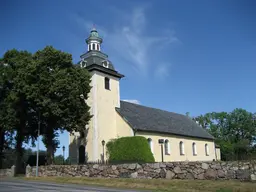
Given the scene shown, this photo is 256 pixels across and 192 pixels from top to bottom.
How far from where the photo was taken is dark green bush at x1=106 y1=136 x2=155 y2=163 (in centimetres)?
2733

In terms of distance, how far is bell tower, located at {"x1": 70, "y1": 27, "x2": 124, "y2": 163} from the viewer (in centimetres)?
3061

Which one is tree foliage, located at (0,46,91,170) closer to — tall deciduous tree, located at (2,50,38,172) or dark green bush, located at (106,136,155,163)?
tall deciduous tree, located at (2,50,38,172)

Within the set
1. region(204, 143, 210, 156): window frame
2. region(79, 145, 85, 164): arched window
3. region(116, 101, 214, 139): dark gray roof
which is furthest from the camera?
region(204, 143, 210, 156): window frame

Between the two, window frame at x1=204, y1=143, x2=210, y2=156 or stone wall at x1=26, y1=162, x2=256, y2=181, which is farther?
window frame at x1=204, y1=143, x2=210, y2=156

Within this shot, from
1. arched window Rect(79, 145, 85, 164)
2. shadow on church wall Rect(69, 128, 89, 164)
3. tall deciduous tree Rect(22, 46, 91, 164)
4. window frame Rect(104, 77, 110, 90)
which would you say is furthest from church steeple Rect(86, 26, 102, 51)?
arched window Rect(79, 145, 85, 164)

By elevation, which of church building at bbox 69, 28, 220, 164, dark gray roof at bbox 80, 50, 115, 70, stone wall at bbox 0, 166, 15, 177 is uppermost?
dark gray roof at bbox 80, 50, 115, 70

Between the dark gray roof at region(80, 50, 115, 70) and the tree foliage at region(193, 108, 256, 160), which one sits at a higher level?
the dark gray roof at region(80, 50, 115, 70)

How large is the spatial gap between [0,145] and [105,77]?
15.9 metres

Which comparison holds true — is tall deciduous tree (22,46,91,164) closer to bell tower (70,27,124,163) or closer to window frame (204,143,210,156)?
bell tower (70,27,124,163)

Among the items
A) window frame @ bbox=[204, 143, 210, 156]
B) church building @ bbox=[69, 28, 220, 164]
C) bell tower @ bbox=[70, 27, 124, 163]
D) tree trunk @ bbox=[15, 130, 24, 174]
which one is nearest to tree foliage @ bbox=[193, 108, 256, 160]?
window frame @ bbox=[204, 143, 210, 156]

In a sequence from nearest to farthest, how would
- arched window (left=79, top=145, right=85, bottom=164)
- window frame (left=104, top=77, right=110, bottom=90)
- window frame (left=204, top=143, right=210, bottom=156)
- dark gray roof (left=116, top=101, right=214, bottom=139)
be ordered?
arched window (left=79, top=145, right=85, bottom=164) → dark gray roof (left=116, top=101, right=214, bottom=139) → window frame (left=104, top=77, right=110, bottom=90) → window frame (left=204, top=143, right=210, bottom=156)

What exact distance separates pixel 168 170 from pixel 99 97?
51.9 feet

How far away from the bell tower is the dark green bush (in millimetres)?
2307

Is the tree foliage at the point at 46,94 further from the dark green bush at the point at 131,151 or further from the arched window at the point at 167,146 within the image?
the arched window at the point at 167,146
